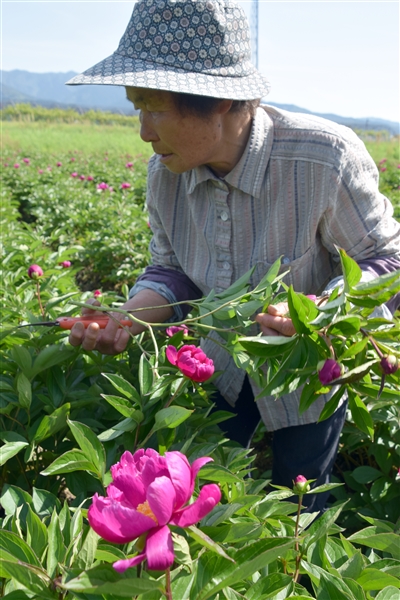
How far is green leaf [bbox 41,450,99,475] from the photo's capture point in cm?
95

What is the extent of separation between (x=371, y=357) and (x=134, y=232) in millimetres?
3396

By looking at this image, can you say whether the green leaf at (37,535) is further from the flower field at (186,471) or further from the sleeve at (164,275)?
the sleeve at (164,275)

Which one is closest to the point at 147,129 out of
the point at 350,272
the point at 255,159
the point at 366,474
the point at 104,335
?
the point at 255,159

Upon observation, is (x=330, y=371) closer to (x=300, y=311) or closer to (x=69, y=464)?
(x=300, y=311)

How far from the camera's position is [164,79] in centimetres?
132

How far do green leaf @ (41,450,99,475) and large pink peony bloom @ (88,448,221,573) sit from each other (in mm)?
346

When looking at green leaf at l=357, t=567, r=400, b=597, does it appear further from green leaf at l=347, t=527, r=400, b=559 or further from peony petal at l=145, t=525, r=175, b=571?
peony petal at l=145, t=525, r=175, b=571

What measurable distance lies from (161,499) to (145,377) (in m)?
0.60

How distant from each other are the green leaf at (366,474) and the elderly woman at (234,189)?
0.38ft

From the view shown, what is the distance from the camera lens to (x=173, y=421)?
1.03 metres

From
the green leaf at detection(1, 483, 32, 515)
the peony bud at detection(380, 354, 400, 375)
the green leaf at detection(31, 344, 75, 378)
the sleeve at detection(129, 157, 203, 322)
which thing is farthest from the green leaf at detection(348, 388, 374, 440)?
the sleeve at detection(129, 157, 203, 322)

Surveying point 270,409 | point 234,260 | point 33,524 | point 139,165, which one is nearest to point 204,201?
point 234,260

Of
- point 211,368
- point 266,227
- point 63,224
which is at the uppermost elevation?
point 266,227

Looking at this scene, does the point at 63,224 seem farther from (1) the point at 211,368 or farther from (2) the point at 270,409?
(1) the point at 211,368
